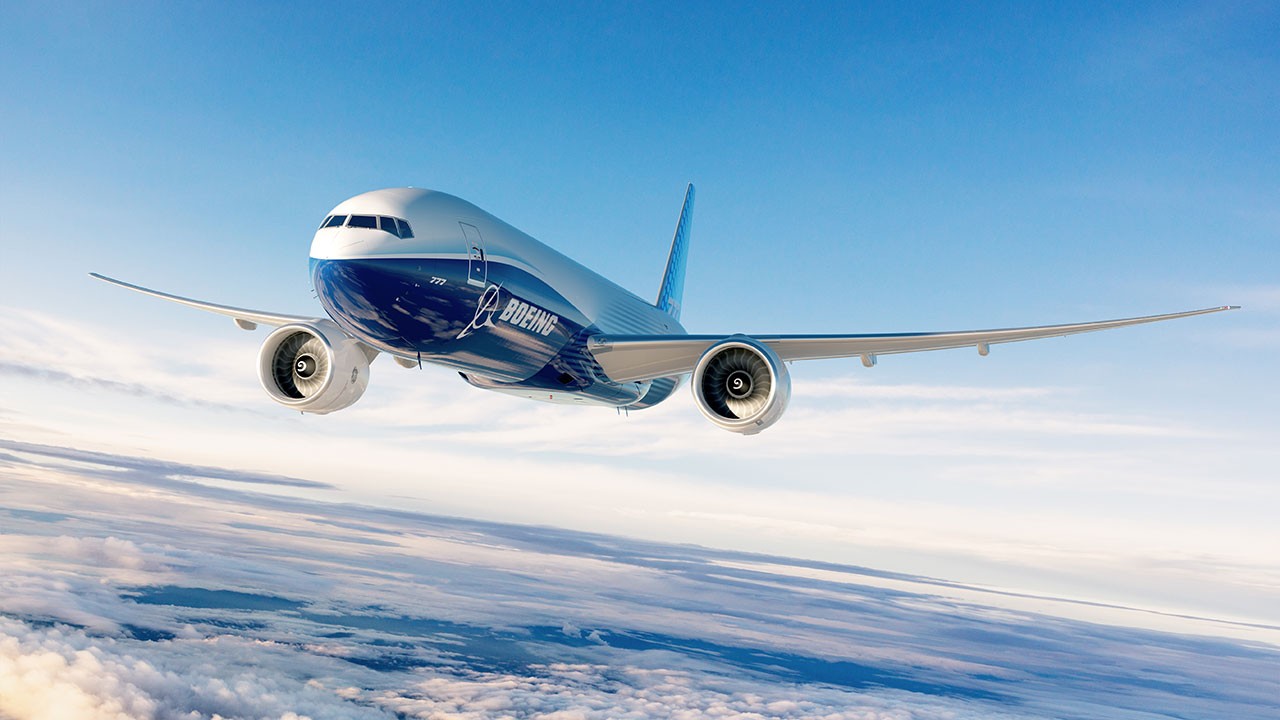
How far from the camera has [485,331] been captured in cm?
2269

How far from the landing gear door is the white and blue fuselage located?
1.4 inches

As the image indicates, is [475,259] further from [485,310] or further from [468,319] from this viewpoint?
[468,319]

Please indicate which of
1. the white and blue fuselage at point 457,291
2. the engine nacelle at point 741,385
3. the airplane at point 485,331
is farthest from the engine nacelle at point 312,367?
the engine nacelle at point 741,385

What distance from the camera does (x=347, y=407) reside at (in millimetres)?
25109

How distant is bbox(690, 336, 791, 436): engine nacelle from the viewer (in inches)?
850

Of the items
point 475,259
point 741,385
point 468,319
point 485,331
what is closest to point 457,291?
point 468,319

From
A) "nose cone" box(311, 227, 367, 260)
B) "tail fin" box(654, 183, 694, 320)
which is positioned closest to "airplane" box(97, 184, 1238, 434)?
"nose cone" box(311, 227, 367, 260)

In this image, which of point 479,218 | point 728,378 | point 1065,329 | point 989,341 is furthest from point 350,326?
point 1065,329

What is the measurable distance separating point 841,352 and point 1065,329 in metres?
6.76

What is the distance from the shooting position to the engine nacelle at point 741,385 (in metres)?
21.6

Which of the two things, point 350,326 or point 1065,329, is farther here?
point 1065,329

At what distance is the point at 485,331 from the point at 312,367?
6149 mm

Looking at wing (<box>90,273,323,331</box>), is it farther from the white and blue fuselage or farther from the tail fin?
the tail fin

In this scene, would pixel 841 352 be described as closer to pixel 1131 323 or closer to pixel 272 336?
pixel 1131 323
